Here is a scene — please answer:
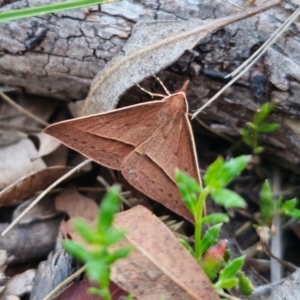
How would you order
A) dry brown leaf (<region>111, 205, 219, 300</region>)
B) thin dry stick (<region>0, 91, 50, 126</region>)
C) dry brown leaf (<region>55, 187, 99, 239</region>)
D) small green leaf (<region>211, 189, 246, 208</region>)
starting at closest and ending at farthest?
small green leaf (<region>211, 189, 246, 208</region>)
dry brown leaf (<region>111, 205, 219, 300</region>)
dry brown leaf (<region>55, 187, 99, 239</region>)
thin dry stick (<region>0, 91, 50, 126</region>)

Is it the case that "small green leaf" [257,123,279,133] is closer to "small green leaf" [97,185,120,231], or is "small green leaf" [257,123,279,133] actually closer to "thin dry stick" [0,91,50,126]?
"thin dry stick" [0,91,50,126]

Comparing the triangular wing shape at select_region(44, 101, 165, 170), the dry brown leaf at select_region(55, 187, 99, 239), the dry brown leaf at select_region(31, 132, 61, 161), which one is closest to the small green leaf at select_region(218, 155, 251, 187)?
the triangular wing shape at select_region(44, 101, 165, 170)

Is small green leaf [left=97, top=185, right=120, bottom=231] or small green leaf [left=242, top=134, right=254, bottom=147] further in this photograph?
small green leaf [left=242, top=134, right=254, bottom=147]

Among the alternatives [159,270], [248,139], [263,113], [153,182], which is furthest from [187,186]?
[248,139]

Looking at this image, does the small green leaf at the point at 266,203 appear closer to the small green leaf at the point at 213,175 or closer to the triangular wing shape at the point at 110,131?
the triangular wing shape at the point at 110,131

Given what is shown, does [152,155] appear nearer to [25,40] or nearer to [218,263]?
[218,263]

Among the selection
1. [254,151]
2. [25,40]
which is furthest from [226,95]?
[25,40]

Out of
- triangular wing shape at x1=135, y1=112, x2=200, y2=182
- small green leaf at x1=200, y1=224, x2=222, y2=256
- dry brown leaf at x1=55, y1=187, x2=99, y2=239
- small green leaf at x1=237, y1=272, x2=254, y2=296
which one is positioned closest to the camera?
small green leaf at x1=200, y1=224, x2=222, y2=256

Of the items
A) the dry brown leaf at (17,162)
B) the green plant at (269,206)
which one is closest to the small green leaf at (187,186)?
the green plant at (269,206)
